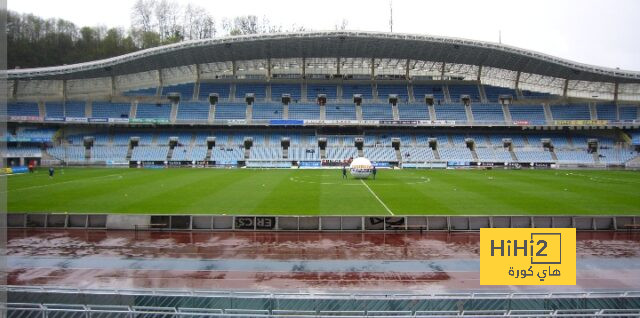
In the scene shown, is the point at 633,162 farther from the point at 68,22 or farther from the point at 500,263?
the point at 68,22

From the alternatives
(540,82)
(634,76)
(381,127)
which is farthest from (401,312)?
(540,82)

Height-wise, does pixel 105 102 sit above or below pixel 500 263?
above

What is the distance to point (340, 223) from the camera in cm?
2361

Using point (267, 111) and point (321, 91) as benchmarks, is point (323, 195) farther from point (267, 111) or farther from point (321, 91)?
point (321, 91)

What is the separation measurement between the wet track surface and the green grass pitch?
4642 mm

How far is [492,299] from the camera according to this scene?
9.38 meters

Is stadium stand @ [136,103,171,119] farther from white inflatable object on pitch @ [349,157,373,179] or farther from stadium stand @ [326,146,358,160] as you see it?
white inflatable object on pitch @ [349,157,373,179]

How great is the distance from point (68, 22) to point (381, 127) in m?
67.2

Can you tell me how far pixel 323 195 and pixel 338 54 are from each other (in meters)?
38.7

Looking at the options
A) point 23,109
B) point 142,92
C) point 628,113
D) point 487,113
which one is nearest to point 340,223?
point 487,113

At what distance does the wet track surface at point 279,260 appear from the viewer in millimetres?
15609

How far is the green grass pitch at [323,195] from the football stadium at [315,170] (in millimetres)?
269

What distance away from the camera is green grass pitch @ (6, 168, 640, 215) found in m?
27.8

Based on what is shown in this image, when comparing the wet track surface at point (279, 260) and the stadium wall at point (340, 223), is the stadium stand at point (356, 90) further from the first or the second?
the wet track surface at point (279, 260)
